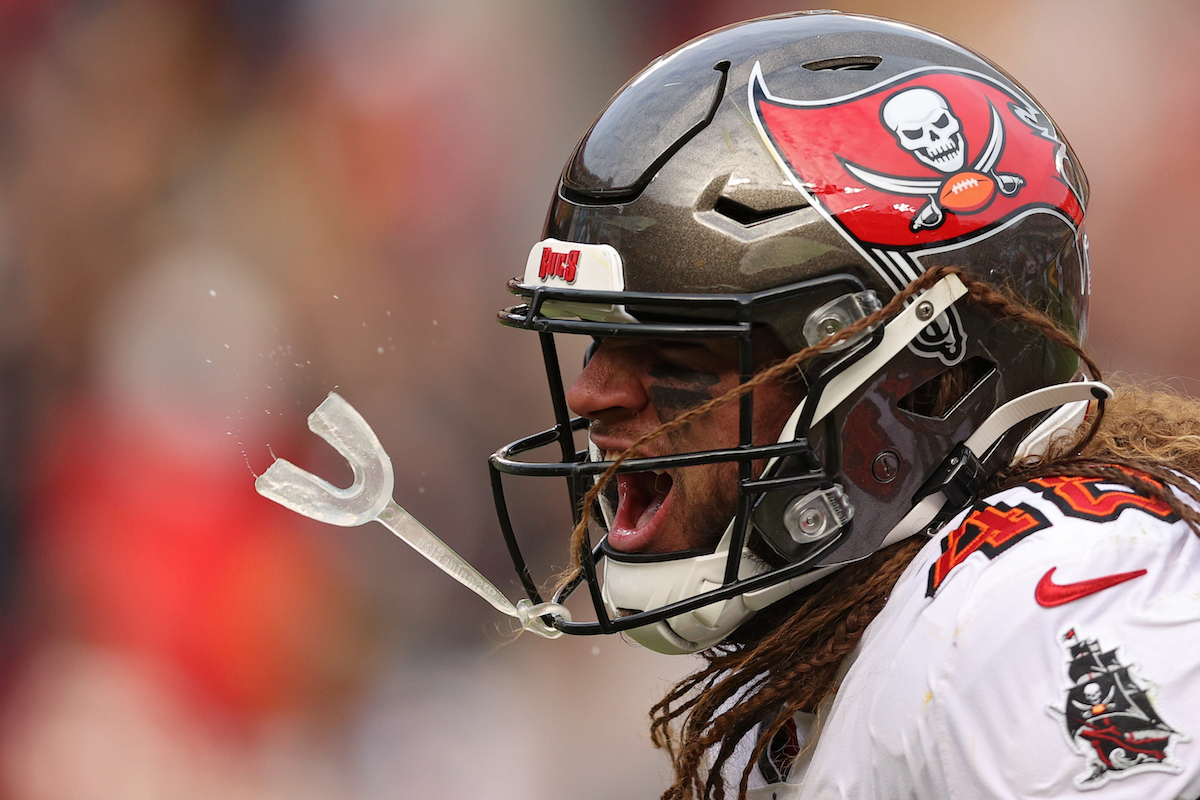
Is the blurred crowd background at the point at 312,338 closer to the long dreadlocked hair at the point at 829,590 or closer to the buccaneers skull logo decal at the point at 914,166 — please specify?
the long dreadlocked hair at the point at 829,590

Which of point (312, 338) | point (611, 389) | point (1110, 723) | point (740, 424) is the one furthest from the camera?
point (312, 338)

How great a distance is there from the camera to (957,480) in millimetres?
1240

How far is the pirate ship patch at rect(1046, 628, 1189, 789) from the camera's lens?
35.0 inches

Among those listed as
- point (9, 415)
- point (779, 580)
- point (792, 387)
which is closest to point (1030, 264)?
point (792, 387)

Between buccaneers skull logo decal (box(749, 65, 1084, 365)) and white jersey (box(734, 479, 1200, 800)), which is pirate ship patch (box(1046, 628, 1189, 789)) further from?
buccaneers skull logo decal (box(749, 65, 1084, 365))

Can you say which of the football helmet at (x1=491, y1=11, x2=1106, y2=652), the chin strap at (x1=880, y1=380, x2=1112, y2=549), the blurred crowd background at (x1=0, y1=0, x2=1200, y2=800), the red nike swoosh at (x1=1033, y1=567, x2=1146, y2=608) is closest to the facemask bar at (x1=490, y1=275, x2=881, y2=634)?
the football helmet at (x1=491, y1=11, x2=1106, y2=652)

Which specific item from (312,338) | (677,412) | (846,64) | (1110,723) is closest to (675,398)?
(677,412)

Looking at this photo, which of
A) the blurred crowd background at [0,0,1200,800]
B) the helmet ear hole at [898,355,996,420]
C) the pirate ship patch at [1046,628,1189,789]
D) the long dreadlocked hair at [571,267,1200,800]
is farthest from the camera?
the blurred crowd background at [0,0,1200,800]

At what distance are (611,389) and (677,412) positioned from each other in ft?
0.30

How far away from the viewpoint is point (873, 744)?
3.34 feet

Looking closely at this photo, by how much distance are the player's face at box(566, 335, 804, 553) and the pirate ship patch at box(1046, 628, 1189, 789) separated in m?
0.44

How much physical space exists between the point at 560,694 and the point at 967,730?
251 cm

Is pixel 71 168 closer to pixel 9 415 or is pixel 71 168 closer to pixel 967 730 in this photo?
pixel 9 415

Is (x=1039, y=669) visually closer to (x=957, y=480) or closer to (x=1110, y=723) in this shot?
(x=1110, y=723)
